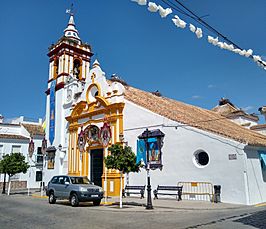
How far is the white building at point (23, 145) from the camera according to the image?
35938 millimetres

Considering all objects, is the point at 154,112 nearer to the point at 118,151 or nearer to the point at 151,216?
the point at 118,151

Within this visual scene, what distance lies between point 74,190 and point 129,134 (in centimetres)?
741

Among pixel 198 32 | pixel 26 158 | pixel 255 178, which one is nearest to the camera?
pixel 198 32

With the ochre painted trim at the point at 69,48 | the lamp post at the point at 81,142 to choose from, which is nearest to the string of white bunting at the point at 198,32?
the lamp post at the point at 81,142

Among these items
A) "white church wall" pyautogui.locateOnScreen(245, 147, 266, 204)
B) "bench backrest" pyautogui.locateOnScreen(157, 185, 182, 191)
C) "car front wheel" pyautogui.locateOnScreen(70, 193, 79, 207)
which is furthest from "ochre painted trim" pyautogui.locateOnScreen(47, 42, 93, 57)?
"white church wall" pyautogui.locateOnScreen(245, 147, 266, 204)

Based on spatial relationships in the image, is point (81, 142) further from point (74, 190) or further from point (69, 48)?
point (69, 48)

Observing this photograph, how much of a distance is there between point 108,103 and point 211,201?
11418mm

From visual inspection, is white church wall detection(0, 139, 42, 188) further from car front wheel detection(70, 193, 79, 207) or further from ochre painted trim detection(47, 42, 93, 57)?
car front wheel detection(70, 193, 79, 207)

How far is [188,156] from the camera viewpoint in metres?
18.0

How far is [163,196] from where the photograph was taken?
18969 mm

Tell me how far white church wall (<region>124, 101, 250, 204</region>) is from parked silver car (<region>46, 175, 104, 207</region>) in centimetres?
515

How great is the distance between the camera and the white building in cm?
3594

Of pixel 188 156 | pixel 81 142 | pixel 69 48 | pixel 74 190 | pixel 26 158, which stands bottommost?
pixel 74 190

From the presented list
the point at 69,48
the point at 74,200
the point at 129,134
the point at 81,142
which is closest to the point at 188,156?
the point at 129,134
